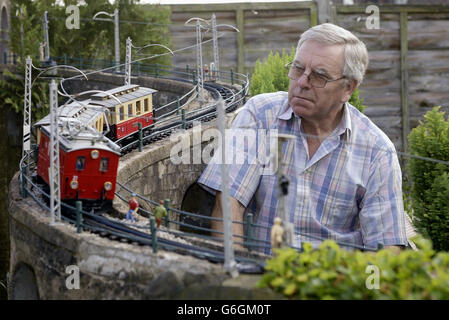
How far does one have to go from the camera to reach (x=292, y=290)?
993 cm

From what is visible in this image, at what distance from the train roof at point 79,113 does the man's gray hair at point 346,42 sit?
10641 millimetres

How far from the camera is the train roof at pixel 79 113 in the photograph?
67.4ft

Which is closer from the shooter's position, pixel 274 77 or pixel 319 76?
pixel 319 76

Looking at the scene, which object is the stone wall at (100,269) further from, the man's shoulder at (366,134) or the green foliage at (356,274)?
the man's shoulder at (366,134)

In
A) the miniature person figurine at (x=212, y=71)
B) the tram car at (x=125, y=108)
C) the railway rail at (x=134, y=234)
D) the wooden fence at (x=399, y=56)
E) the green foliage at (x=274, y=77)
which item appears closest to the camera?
the railway rail at (x=134, y=234)

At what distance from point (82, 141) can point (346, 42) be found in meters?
8.73

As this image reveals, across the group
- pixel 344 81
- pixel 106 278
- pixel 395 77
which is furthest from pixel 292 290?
pixel 395 77

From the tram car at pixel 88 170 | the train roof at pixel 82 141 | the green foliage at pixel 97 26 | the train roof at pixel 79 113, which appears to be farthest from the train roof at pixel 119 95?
the green foliage at pixel 97 26

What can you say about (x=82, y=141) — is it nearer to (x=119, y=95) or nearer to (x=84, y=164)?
(x=84, y=164)

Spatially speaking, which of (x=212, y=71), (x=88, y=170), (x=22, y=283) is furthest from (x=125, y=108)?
(x=212, y=71)

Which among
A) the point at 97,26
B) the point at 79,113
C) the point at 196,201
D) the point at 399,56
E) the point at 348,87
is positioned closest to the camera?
the point at 348,87

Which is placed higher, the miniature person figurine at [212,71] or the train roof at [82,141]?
the miniature person figurine at [212,71]

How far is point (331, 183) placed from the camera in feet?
34.7

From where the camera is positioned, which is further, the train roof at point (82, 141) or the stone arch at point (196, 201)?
the stone arch at point (196, 201)
